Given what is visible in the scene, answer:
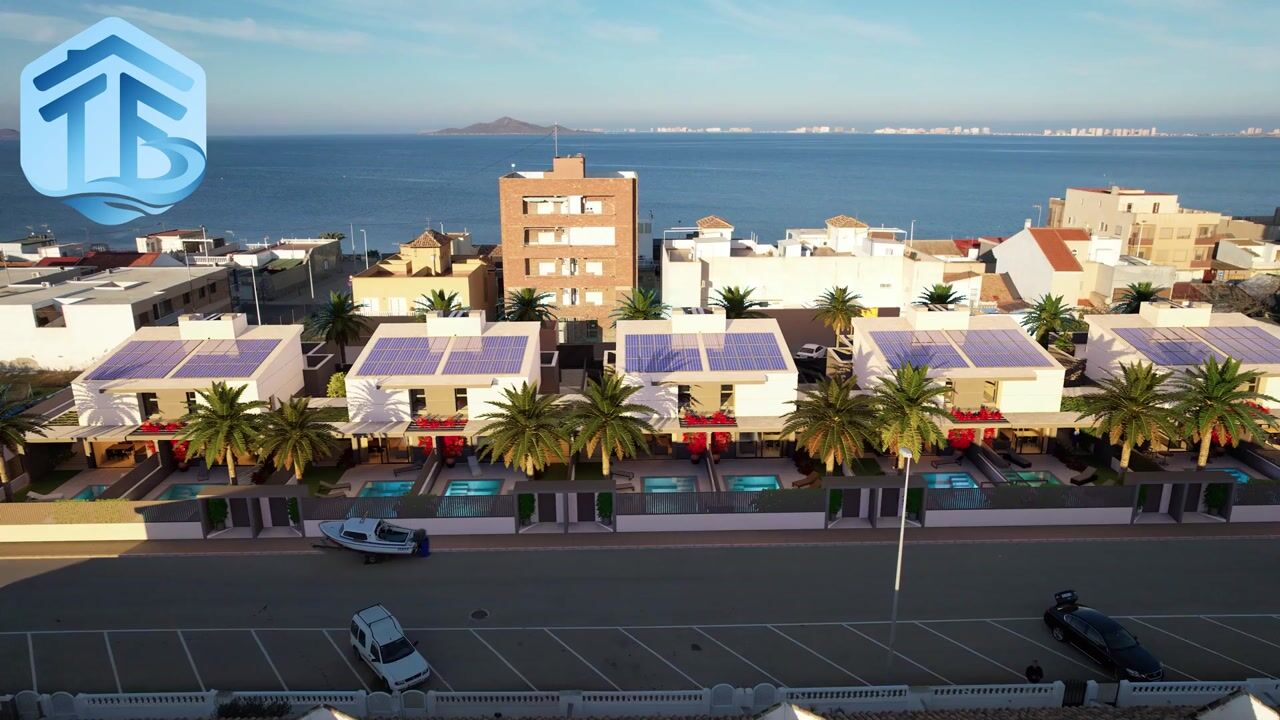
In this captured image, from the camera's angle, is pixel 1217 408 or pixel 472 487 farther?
pixel 472 487

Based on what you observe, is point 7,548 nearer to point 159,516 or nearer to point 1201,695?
point 159,516

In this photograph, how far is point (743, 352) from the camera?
1379 inches

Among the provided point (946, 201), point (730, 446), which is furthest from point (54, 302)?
point (946, 201)

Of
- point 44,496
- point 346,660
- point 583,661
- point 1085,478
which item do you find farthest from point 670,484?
point 44,496

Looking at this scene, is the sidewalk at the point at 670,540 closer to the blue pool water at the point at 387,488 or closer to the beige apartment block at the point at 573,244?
the blue pool water at the point at 387,488

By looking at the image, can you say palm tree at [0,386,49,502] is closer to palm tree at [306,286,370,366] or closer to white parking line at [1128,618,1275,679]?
palm tree at [306,286,370,366]

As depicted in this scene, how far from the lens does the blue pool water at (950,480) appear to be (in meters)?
32.1

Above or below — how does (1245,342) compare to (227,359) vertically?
above

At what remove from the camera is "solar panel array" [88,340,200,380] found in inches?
1320

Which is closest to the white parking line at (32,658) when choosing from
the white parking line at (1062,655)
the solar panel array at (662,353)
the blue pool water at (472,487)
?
the blue pool water at (472,487)

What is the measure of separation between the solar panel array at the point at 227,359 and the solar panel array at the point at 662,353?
1638cm

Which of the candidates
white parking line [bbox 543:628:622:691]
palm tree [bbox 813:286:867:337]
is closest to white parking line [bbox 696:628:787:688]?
white parking line [bbox 543:628:622:691]

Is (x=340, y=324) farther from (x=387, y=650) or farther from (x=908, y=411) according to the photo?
(x=908, y=411)

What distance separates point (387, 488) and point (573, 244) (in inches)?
1132
